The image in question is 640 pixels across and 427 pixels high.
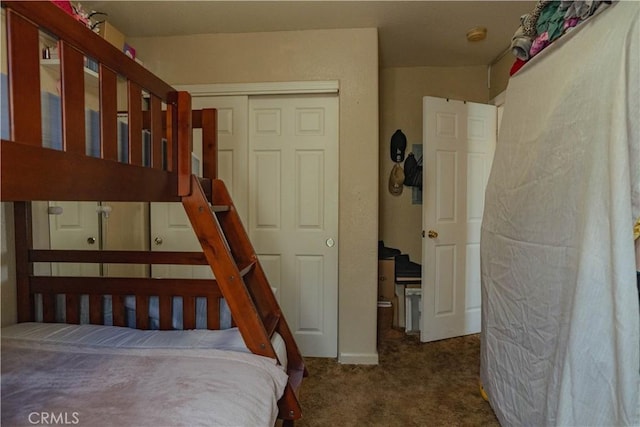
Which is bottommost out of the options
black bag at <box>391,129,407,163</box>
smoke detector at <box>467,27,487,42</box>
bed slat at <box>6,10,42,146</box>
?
bed slat at <box>6,10,42,146</box>

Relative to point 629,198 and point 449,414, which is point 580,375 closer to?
point 629,198

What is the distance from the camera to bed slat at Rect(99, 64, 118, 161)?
0.96 meters

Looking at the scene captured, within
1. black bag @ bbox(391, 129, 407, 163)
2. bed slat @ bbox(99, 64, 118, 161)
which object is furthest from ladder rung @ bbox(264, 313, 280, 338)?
black bag @ bbox(391, 129, 407, 163)

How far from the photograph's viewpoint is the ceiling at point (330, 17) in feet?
7.43

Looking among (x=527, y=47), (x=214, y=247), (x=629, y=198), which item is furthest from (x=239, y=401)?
(x=527, y=47)

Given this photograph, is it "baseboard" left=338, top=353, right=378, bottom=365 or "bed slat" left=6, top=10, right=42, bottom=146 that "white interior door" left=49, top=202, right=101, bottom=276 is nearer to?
"bed slat" left=6, top=10, right=42, bottom=146

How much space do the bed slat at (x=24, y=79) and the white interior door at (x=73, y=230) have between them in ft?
5.22

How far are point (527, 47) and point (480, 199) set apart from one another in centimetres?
168

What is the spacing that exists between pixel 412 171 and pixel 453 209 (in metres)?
0.59

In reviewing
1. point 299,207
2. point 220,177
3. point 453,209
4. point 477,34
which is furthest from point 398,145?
point 220,177

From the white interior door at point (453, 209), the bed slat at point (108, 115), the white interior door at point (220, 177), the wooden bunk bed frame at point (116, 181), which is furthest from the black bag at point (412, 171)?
the bed slat at point (108, 115)

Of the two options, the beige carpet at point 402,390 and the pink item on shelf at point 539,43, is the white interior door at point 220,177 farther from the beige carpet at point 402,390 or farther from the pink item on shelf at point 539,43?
the pink item on shelf at point 539,43

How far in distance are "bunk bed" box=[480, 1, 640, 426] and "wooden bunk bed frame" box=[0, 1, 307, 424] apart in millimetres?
1052

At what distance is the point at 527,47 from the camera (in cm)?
175
